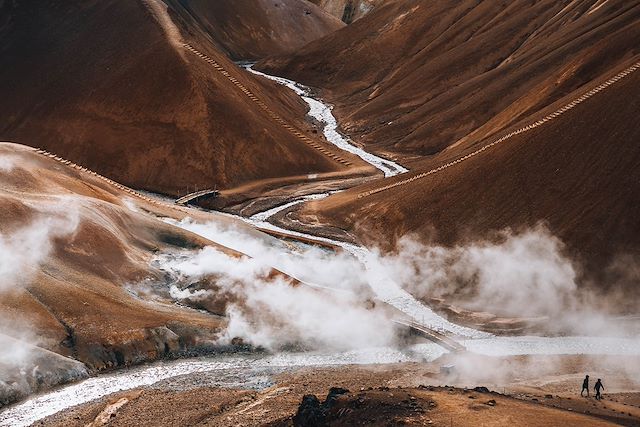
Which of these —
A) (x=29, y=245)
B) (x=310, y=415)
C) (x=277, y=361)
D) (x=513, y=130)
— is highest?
(x=513, y=130)

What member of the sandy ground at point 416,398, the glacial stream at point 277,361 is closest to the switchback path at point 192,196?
the glacial stream at point 277,361

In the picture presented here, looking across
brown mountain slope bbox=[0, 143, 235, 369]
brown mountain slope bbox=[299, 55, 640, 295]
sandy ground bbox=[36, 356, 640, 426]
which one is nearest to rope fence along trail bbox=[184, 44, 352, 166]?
brown mountain slope bbox=[299, 55, 640, 295]

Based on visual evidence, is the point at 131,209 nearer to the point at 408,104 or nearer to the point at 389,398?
the point at 389,398

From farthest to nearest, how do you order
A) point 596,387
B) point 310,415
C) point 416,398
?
point 596,387 < point 416,398 < point 310,415

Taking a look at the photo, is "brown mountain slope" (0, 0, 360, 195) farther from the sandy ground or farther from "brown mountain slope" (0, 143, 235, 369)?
the sandy ground

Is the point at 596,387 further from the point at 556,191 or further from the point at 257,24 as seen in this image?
the point at 257,24

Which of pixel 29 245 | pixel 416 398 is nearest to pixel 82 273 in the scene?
pixel 29 245
